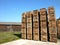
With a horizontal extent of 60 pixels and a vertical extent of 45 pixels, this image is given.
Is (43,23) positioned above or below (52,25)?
above

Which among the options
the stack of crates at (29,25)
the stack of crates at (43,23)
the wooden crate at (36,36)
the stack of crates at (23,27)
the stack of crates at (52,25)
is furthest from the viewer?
the stack of crates at (23,27)

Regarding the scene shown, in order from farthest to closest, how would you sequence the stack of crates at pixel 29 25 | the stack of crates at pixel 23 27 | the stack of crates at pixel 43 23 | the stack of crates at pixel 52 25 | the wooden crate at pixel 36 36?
the stack of crates at pixel 23 27
the stack of crates at pixel 29 25
the wooden crate at pixel 36 36
the stack of crates at pixel 43 23
the stack of crates at pixel 52 25

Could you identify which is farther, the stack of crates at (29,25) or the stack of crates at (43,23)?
the stack of crates at (29,25)

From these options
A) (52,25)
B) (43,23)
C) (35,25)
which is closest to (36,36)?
(35,25)

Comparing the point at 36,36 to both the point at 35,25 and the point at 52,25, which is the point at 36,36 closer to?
the point at 35,25

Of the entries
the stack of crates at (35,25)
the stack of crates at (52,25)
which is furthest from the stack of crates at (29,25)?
the stack of crates at (52,25)

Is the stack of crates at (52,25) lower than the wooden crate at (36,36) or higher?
higher

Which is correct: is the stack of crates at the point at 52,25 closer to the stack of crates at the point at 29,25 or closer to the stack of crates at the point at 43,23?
the stack of crates at the point at 43,23

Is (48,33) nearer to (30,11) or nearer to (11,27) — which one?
(30,11)

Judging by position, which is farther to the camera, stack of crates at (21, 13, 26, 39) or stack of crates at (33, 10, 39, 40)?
stack of crates at (21, 13, 26, 39)

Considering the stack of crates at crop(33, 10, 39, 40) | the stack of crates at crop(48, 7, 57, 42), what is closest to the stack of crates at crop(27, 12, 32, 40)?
the stack of crates at crop(33, 10, 39, 40)

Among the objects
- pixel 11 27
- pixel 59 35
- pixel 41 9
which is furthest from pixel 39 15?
pixel 11 27

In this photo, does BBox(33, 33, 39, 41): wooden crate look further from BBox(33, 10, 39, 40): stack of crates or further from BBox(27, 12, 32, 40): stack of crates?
BBox(27, 12, 32, 40): stack of crates

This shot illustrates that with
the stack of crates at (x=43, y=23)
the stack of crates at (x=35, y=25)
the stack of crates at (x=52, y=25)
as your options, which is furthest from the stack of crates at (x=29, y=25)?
the stack of crates at (x=52, y=25)
